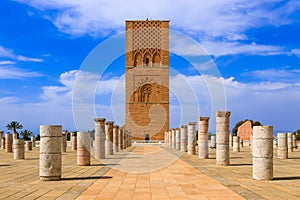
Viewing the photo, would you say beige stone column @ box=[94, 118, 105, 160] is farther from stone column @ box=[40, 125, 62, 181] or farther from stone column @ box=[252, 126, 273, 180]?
stone column @ box=[252, 126, 273, 180]

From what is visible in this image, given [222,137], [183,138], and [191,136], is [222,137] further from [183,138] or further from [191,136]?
[183,138]

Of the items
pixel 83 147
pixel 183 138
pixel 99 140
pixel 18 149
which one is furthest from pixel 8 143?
pixel 83 147

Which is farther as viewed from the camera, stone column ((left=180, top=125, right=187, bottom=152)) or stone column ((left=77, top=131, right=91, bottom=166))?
stone column ((left=180, top=125, right=187, bottom=152))

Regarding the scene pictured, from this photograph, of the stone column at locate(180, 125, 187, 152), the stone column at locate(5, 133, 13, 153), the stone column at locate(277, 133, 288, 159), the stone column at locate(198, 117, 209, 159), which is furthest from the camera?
the stone column at locate(5, 133, 13, 153)

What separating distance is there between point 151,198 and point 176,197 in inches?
16.1

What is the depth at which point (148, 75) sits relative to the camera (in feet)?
159

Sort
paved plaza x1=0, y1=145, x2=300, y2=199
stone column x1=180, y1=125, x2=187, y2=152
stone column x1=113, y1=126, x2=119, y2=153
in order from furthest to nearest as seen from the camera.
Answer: stone column x1=113, y1=126, x2=119, y2=153 < stone column x1=180, y1=125, x2=187, y2=152 < paved plaza x1=0, y1=145, x2=300, y2=199

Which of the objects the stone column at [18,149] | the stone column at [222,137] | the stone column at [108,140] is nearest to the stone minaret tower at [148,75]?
the stone column at [108,140]

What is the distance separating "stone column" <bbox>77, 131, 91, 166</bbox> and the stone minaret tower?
3540cm

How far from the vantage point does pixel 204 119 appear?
15781 mm

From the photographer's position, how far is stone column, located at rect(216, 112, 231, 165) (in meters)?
12.3

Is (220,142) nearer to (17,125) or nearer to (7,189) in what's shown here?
(7,189)

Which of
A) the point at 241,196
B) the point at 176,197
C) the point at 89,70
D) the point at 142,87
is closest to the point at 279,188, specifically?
the point at 241,196

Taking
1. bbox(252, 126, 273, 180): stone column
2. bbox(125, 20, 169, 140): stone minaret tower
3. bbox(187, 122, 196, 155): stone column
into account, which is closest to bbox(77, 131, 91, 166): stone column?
bbox(252, 126, 273, 180): stone column
